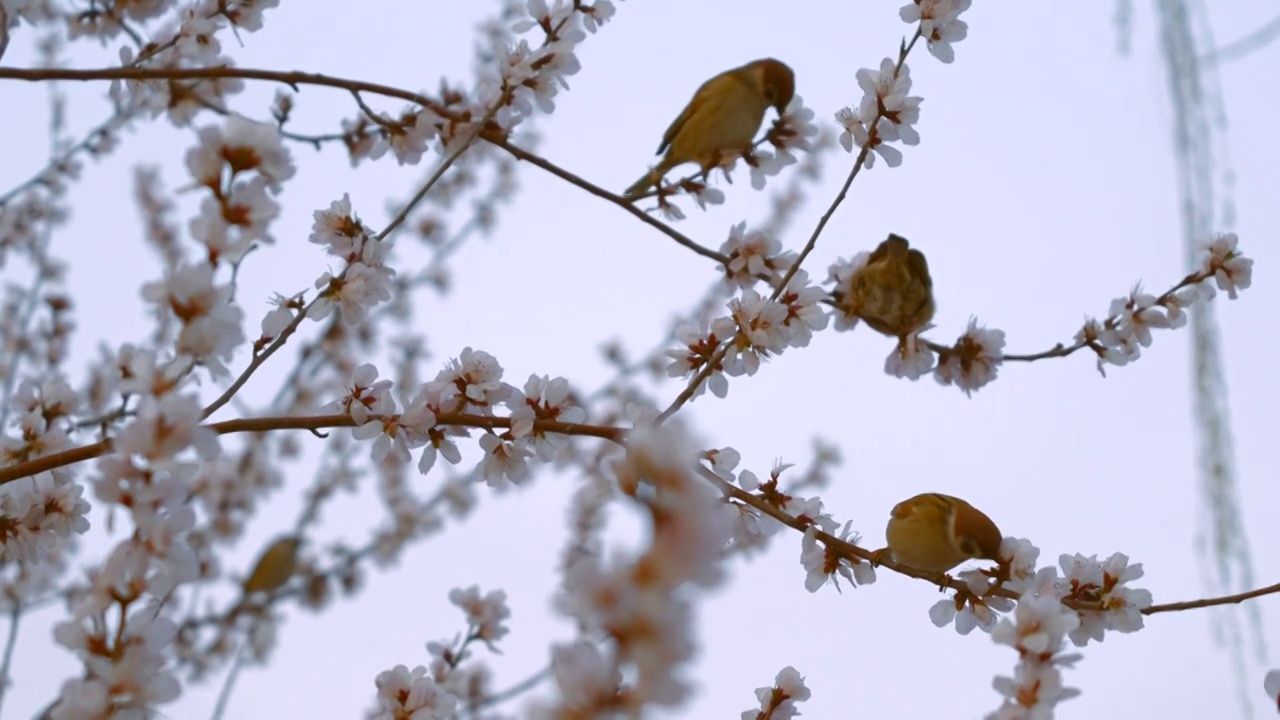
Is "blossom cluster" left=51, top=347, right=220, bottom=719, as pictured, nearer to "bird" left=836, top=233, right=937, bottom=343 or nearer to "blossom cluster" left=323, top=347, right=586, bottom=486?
"blossom cluster" left=323, top=347, right=586, bottom=486

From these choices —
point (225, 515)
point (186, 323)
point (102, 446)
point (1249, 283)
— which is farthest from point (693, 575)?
point (225, 515)

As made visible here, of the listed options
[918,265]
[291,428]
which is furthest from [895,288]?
[291,428]

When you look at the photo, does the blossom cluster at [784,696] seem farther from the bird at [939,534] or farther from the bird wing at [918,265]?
the bird wing at [918,265]

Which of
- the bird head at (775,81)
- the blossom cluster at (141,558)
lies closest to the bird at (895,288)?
the bird head at (775,81)

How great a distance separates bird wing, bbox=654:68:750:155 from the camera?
3.21 feet

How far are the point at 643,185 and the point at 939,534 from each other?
1.59 feet

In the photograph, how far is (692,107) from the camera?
0.99 metres

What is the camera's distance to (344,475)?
83.2 inches

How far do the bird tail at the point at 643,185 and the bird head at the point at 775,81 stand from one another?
14 cm

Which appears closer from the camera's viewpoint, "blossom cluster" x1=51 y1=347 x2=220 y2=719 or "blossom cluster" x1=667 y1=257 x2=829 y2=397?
"blossom cluster" x1=51 y1=347 x2=220 y2=719

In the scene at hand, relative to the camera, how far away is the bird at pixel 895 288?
39.4 inches

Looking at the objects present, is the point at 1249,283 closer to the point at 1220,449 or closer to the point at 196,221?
the point at 1220,449

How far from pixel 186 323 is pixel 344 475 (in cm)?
167

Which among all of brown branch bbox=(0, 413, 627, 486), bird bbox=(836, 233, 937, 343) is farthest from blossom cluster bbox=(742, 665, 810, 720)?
bird bbox=(836, 233, 937, 343)
